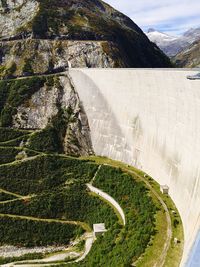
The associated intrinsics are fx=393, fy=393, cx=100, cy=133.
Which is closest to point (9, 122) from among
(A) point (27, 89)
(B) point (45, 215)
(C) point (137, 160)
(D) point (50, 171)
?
(A) point (27, 89)

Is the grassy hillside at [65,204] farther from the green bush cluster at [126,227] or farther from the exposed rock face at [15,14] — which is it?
the exposed rock face at [15,14]

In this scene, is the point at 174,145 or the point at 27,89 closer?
the point at 174,145

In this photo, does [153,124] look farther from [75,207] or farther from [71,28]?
[71,28]

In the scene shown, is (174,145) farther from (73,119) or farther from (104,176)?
(73,119)

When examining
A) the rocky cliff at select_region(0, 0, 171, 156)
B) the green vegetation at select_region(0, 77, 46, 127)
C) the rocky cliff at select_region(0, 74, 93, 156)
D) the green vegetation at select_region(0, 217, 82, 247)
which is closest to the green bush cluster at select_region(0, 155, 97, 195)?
the rocky cliff at select_region(0, 74, 93, 156)

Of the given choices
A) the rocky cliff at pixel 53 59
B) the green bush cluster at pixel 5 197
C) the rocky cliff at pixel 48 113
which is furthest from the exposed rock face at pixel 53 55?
the green bush cluster at pixel 5 197

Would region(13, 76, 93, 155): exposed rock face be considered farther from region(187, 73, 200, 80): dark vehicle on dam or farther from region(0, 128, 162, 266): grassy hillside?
region(187, 73, 200, 80): dark vehicle on dam

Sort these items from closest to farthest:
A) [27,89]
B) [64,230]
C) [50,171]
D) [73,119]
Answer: [64,230] → [50,171] → [73,119] → [27,89]
